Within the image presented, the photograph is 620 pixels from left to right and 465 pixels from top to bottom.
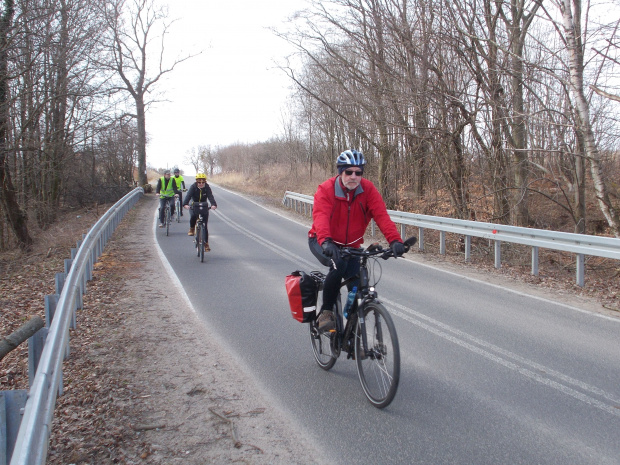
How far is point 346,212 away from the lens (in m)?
4.77

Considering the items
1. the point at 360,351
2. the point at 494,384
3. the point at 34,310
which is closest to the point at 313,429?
the point at 360,351

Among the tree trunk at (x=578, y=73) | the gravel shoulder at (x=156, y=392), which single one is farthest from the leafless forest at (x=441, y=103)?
the gravel shoulder at (x=156, y=392)

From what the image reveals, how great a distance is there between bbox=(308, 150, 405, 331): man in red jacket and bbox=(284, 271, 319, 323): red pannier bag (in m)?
0.16

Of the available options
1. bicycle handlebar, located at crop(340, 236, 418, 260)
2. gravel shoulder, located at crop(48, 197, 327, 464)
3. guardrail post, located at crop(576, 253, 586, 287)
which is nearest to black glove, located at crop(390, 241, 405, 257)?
bicycle handlebar, located at crop(340, 236, 418, 260)

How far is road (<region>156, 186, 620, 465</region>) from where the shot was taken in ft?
12.2

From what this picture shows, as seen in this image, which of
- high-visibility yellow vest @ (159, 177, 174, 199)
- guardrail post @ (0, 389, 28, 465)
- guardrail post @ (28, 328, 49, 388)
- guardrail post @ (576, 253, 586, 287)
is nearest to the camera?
guardrail post @ (0, 389, 28, 465)

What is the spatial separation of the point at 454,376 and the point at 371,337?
1151 millimetres

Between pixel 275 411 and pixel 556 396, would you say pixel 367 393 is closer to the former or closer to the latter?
pixel 275 411

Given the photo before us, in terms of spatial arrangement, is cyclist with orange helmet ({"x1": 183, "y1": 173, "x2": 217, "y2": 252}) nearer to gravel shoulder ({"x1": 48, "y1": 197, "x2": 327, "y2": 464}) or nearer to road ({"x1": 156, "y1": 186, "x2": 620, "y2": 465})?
road ({"x1": 156, "y1": 186, "x2": 620, "y2": 465})

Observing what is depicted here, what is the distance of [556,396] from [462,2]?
12549 mm

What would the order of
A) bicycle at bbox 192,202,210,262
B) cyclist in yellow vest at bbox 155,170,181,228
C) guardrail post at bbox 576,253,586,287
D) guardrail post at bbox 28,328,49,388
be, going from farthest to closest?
cyclist in yellow vest at bbox 155,170,181,228 < bicycle at bbox 192,202,210,262 < guardrail post at bbox 576,253,586,287 < guardrail post at bbox 28,328,49,388

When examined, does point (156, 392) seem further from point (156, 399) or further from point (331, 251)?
point (331, 251)

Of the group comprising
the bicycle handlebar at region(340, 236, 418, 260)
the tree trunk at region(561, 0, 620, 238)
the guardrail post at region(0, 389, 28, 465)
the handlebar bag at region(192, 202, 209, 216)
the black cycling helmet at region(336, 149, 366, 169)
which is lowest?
the guardrail post at region(0, 389, 28, 465)

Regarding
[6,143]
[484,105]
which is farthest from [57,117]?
[484,105]
